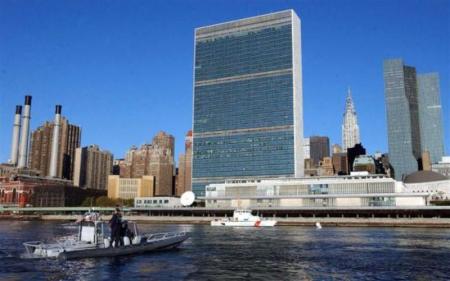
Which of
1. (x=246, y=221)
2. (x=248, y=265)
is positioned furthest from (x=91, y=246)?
(x=246, y=221)

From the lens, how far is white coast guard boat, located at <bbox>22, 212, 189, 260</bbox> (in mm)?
51906

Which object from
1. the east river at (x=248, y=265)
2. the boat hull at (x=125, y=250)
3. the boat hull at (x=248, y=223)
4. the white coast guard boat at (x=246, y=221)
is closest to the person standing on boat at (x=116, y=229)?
the boat hull at (x=125, y=250)

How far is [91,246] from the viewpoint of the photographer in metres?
54.5

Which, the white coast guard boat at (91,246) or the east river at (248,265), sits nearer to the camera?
the east river at (248,265)

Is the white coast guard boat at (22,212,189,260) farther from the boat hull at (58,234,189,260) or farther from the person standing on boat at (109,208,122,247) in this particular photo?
the person standing on boat at (109,208,122,247)

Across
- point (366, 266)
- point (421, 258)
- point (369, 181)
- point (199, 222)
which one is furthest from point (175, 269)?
point (369, 181)

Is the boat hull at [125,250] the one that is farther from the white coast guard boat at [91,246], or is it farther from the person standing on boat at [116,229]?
the person standing on boat at [116,229]

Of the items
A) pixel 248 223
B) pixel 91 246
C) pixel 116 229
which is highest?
pixel 116 229

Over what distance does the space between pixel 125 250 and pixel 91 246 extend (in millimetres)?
3966

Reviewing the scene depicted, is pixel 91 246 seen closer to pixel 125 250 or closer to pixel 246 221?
pixel 125 250

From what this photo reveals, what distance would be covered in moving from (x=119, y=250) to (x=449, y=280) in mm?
34144

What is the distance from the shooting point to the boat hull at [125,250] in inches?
2000

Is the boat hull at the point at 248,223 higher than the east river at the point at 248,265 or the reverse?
higher

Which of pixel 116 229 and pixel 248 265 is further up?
pixel 116 229
